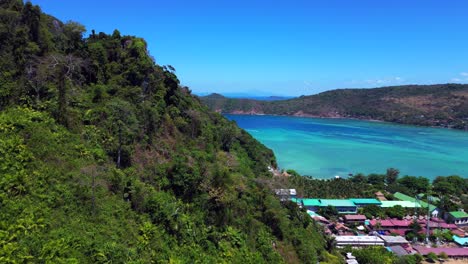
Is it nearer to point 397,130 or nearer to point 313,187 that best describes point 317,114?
point 397,130

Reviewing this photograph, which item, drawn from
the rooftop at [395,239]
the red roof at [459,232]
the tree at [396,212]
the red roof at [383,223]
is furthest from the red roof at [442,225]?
the rooftop at [395,239]

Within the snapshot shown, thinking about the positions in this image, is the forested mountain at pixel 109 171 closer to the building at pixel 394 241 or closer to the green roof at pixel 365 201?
the building at pixel 394 241

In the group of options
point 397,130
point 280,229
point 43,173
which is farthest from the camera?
point 397,130

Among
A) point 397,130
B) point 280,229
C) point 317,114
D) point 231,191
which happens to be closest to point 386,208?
point 280,229

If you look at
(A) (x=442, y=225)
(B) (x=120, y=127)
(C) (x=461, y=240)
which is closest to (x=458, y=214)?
(A) (x=442, y=225)

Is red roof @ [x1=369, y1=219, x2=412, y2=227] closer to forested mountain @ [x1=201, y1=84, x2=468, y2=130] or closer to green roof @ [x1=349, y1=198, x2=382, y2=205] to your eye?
green roof @ [x1=349, y1=198, x2=382, y2=205]

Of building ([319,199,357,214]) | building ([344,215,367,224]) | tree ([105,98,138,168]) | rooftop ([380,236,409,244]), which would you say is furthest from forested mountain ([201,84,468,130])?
tree ([105,98,138,168])
